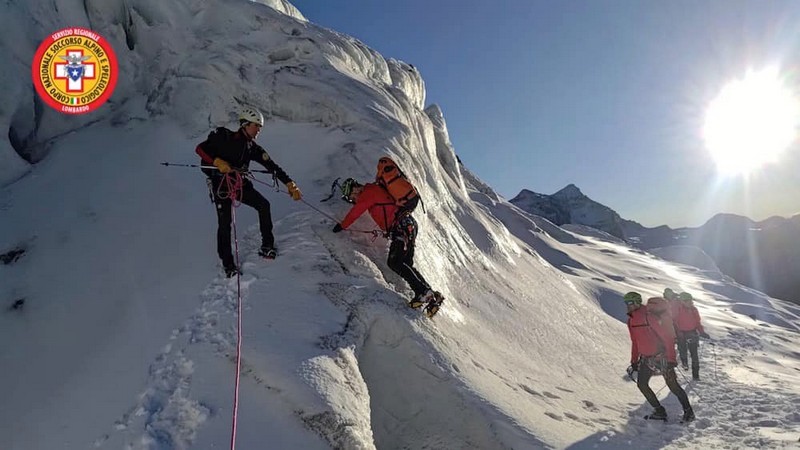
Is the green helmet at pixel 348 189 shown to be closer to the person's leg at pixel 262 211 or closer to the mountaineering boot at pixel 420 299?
the person's leg at pixel 262 211

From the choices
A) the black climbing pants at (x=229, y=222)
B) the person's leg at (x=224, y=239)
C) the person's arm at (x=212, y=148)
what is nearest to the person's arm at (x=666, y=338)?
the black climbing pants at (x=229, y=222)

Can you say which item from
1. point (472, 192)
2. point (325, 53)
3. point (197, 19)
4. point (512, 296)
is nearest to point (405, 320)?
point (512, 296)

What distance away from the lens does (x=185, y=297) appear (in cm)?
686

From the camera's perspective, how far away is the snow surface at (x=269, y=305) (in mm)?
5449

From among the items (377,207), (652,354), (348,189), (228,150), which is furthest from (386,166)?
(652,354)

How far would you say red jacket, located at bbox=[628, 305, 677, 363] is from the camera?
897 centimetres

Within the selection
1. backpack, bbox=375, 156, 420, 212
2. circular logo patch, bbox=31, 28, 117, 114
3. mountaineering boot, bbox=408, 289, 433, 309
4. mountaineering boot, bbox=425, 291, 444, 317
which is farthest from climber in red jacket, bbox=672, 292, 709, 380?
circular logo patch, bbox=31, 28, 117, 114

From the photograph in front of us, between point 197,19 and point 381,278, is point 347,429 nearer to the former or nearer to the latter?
point 381,278

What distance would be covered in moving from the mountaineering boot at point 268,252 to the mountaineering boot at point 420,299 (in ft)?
7.36

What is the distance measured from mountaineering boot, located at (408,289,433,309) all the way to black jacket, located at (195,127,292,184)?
130 inches

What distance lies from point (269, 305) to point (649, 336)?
23.1 feet

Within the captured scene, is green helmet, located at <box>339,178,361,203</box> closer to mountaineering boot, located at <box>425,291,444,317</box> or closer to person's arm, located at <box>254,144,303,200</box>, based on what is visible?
person's arm, located at <box>254,144,303,200</box>

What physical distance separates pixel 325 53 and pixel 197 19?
13.8 feet

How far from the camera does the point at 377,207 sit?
26.3ft
